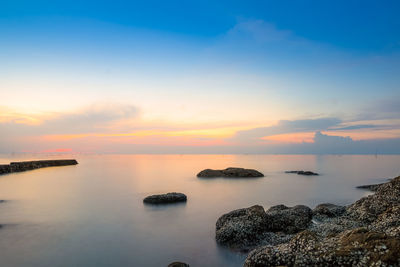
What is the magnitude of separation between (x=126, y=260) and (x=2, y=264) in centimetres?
412

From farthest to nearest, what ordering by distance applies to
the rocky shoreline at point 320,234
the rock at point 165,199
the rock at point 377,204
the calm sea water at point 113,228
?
the rock at point 165,199 < the rock at point 377,204 < the calm sea water at point 113,228 < the rocky shoreline at point 320,234

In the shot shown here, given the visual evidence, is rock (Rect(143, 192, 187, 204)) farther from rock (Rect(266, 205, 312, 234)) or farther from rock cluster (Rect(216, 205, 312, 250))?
rock (Rect(266, 205, 312, 234))

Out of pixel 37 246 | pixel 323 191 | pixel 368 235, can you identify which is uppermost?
pixel 368 235

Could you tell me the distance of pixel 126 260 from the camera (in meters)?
9.55

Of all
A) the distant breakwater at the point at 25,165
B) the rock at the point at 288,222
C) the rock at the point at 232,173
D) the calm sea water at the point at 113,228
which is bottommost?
the rock at the point at 232,173

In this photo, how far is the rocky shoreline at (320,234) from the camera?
5484 mm

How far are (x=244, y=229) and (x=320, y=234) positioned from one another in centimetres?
285

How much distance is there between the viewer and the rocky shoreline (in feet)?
18.0

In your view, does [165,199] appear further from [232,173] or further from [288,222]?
[232,173]

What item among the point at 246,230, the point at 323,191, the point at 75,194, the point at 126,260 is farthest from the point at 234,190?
the point at 126,260

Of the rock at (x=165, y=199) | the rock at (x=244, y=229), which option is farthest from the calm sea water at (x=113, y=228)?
the rock at (x=165, y=199)

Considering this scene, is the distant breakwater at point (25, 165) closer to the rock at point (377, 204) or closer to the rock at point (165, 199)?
the rock at point (165, 199)

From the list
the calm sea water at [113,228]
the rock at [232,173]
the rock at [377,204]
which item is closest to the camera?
the calm sea water at [113,228]

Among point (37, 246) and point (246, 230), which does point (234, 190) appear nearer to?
point (246, 230)
